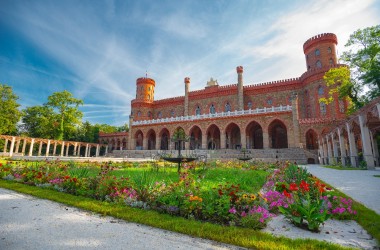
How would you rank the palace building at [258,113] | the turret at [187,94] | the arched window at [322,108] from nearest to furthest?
1. the palace building at [258,113]
2. the arched window at [322,108]
3. the turret at [187,94]

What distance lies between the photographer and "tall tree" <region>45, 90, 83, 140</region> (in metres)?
38.7

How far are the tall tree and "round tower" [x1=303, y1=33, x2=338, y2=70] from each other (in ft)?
141

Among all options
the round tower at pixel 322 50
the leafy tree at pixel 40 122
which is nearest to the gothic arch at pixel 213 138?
the round tower at pixel 322 50

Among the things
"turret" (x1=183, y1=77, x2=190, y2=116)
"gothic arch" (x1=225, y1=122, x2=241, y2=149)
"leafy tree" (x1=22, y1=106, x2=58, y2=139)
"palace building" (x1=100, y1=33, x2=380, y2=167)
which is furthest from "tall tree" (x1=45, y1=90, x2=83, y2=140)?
"gothic arch" (x1=225, y1=122, x2=241, y2=149)

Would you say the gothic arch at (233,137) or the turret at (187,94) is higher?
the turret at (187,94)

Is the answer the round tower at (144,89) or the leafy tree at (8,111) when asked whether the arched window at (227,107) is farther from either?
the leafy tree at (8,111)

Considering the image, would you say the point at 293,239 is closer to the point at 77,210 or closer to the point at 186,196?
the point at 186,196

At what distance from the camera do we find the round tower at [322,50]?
30.6 m

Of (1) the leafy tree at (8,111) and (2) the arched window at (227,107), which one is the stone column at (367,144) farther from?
(1) the leafy tree at (8,111)

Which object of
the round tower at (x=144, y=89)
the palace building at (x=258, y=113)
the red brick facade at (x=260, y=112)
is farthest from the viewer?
the round tower at (x=144, y=89)

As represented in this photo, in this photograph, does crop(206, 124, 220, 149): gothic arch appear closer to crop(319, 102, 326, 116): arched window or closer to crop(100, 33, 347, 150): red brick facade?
crop(100, 33, 347, 150): red brick facade

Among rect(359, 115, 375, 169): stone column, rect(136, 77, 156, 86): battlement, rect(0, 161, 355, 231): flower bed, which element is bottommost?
rect(0, 161, 355, 231): flower bed

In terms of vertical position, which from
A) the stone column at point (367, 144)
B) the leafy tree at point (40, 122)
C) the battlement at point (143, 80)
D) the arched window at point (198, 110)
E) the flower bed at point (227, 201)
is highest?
the battlement at point (143, 80)

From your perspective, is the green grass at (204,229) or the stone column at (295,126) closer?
the green grass at (204,229)
